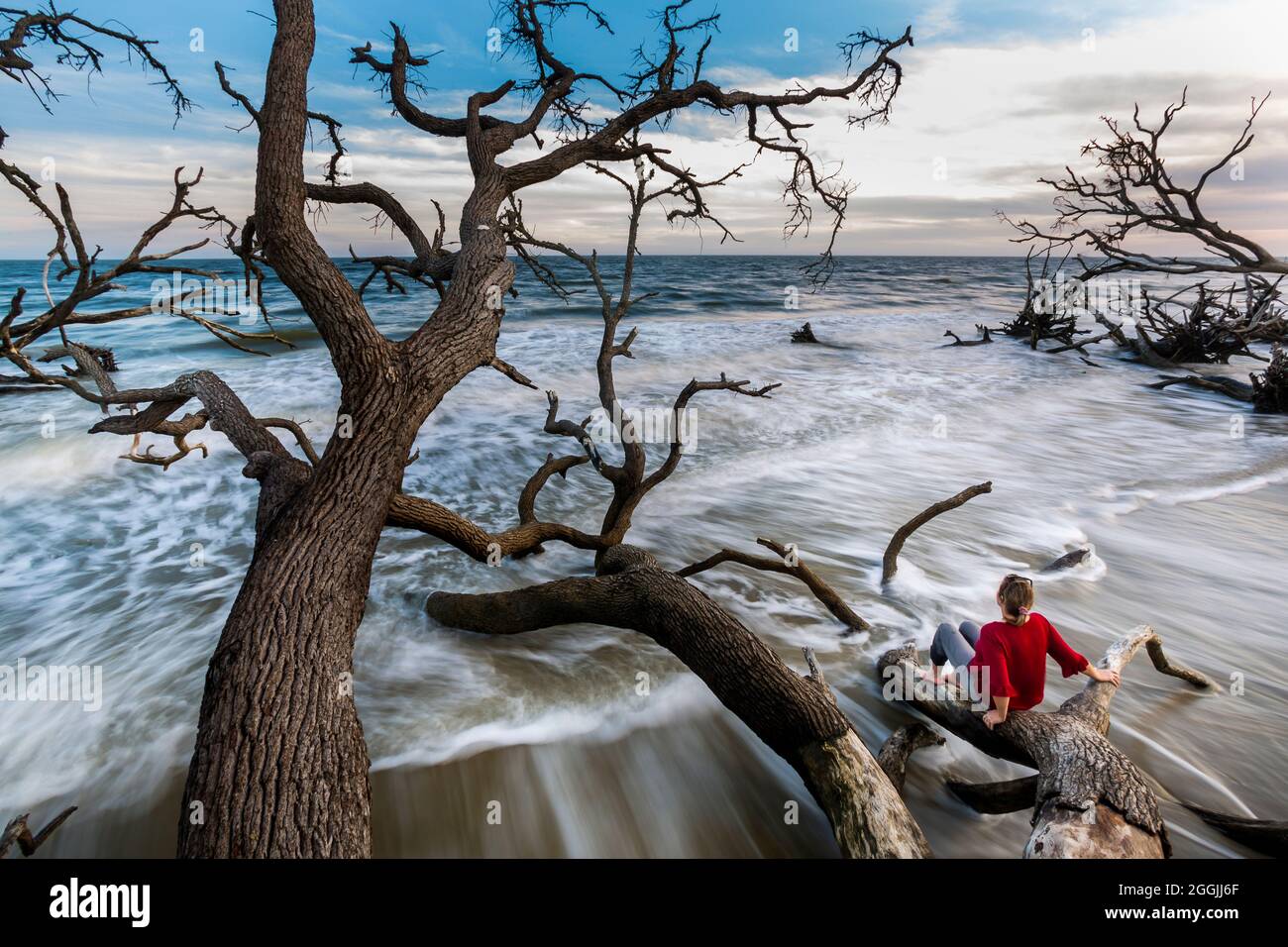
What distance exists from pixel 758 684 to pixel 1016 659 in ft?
4.07

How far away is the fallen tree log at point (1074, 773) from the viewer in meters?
2.27

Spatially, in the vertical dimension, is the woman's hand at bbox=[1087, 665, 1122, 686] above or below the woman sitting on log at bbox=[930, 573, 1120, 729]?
below

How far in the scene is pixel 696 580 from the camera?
585 centimetres

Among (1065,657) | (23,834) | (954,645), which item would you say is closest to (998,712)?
(1065,657)

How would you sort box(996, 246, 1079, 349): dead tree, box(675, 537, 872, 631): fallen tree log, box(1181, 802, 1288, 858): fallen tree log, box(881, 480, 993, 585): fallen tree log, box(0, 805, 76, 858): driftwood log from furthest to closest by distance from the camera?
box(996, 246, 1079, 349): dead tree → box(881, 480, 993, 585): fallen tree log → box(675, 537, 872, 631): fallen tree log → box(1181, 802, 1288, 858): fallen tree log → box(0, 805, 76, 858): driftwood log

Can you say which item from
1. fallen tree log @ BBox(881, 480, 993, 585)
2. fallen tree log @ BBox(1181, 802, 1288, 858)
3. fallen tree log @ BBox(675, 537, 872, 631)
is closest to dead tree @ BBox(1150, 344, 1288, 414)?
fallen tree log @ BBox(881, 480, 993, 585)

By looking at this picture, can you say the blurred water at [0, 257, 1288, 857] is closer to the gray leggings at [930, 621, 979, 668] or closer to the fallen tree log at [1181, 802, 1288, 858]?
the fallen tree log at [1181, 802, 1288, 858]

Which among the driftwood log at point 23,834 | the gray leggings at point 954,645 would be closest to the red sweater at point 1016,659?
the gray leggings at point 954,645

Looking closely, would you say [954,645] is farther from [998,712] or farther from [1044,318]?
[1044,318]

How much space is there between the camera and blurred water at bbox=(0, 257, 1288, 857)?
331 cm

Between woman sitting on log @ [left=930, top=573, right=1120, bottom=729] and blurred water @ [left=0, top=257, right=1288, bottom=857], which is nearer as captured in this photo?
woman sitting on log @ [left=930, top=573, right=1120, bottom=729]

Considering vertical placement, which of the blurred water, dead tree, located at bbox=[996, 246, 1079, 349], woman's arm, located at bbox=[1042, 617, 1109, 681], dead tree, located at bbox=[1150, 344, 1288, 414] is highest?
dead tree, located at bbox=[996, 246, 1079, 349]

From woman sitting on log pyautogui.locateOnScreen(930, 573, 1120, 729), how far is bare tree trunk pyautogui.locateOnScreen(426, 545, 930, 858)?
2.42 feet
